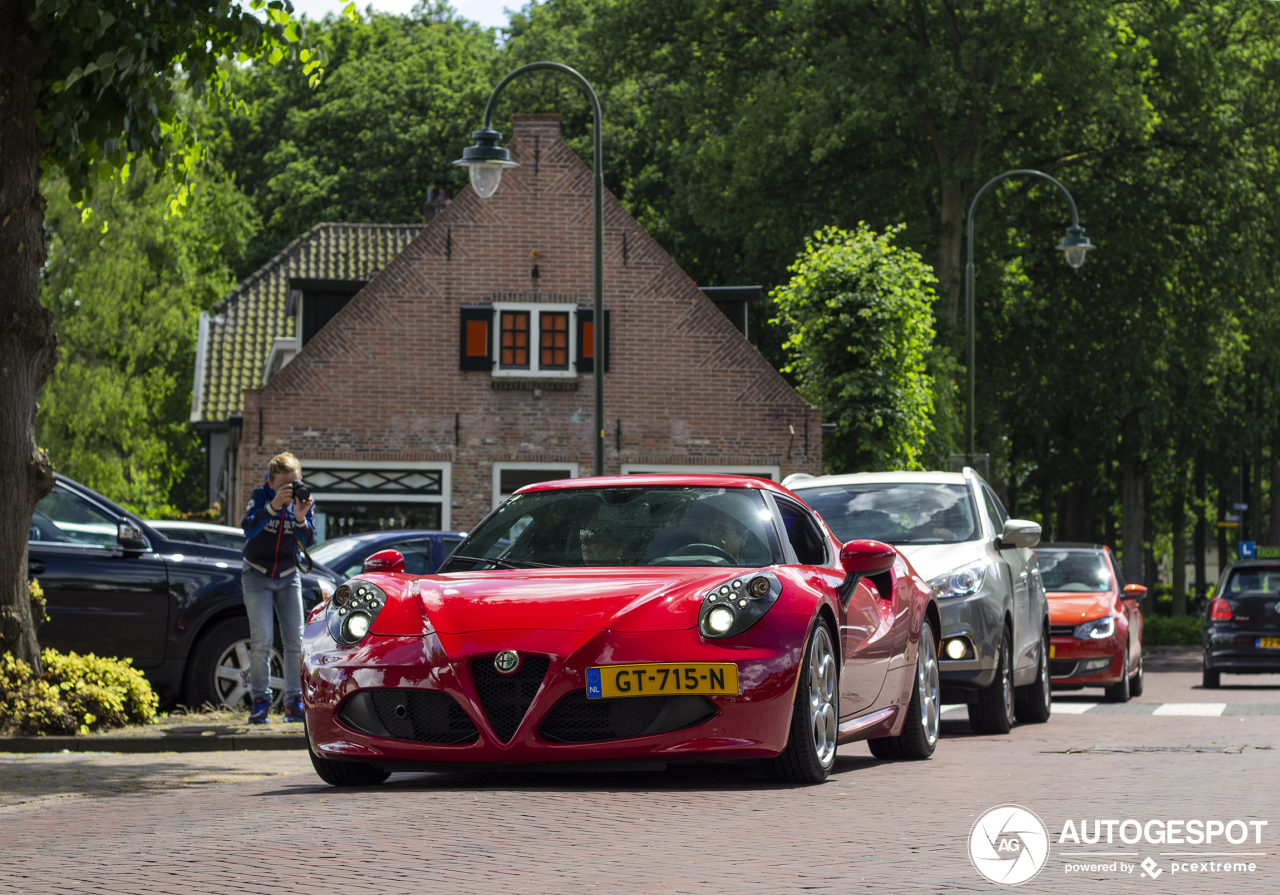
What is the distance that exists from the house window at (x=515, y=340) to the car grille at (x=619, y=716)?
24208 mm

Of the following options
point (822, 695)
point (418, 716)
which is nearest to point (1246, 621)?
point (822, 695)

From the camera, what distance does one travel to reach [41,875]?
215 inches

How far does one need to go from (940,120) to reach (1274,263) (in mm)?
7302

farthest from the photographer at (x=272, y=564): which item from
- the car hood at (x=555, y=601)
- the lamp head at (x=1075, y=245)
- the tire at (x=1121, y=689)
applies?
the lamp head at (x=1075, y=245)


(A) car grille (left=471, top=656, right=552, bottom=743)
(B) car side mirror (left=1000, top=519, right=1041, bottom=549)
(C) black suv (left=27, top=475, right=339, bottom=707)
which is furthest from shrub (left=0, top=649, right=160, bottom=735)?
(B) car side mirror (left=1000, top=519, right=1041, bottom=549)

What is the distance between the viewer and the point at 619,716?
703 centimetres

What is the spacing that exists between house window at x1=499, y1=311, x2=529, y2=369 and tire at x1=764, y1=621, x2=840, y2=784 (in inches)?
926

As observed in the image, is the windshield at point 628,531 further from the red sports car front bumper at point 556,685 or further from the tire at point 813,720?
the red sports car front bumper at point 556,685

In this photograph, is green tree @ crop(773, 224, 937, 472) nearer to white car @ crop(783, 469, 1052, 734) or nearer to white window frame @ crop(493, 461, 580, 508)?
white window frame @ crop(493, 461, 580, 508)

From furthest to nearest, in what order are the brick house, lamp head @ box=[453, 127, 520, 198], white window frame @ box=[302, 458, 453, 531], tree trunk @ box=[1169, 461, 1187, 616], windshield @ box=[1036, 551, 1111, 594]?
tree trunk @ box=[1169, 461, 1187, 616]
the brick house
white window frame @ box=[302, 458, 453, 531]
lamp head @ box=[453, 127, 520, 198]
windshield @ box=[1036, 551, 1111, 594]

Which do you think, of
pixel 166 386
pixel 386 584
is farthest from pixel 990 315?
pixel 386 584

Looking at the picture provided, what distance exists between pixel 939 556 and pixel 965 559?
0.59 ft

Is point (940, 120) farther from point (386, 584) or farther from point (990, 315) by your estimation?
point (386, 584)

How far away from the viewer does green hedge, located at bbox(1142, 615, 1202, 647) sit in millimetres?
42781
